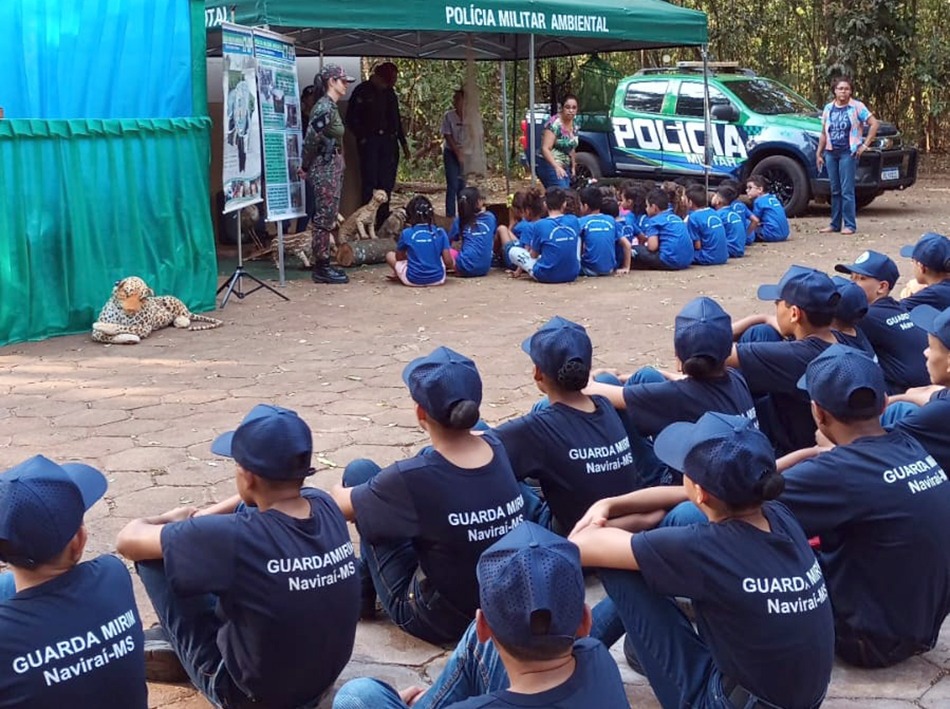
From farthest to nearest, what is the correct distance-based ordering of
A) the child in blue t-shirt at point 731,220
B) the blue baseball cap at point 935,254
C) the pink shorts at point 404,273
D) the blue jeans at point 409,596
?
the child in blue t-shirt at point 731,220
the pink shorts at point 404,273
the blue baseball cap at point 935,254
the blue jeans at point 409,596

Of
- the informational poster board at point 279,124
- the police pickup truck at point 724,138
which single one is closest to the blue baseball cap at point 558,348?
the informational poster board at point 279,124

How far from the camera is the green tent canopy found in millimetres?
9547

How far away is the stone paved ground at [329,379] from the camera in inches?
150

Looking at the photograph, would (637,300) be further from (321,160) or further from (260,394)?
(260,394)

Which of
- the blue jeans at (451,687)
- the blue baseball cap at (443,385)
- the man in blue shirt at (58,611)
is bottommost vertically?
the blue jeans at (451,687)

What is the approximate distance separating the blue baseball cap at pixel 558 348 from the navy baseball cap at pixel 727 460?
1001 mm

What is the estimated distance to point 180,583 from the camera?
2.96 metres

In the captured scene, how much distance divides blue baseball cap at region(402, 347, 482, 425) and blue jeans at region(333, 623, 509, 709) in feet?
3.11

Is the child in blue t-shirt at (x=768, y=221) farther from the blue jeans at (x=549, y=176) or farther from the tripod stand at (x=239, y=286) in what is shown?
the tripod stand at (x=239, y=286)

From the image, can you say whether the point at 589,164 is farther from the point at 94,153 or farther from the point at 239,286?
the point at 94,153

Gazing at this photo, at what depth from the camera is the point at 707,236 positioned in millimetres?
11742

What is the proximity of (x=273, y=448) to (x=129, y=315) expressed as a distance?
5709mm

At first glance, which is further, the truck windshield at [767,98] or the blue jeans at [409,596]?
the truck windshield at [767,98]

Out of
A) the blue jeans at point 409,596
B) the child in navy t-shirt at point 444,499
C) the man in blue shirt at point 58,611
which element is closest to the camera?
the man in blue shirt at point 58,611
